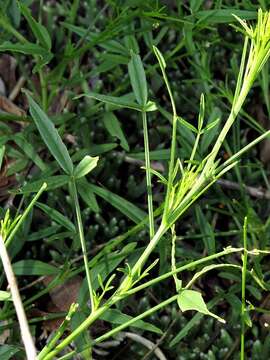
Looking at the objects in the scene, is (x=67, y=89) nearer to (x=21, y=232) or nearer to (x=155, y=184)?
(x=155, y=184)

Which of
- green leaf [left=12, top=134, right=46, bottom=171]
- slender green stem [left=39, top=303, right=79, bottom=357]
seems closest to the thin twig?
slender green stem [left=39, top=303, right=79, bottom=357]

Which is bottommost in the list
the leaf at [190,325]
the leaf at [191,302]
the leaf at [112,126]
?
the leaf at [190,325]

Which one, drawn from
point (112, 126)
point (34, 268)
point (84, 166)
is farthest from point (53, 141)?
point (112, 126)

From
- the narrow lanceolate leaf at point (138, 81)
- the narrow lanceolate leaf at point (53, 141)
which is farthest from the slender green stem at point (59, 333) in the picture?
the narrow lanceolate leaf at point (138, 81)

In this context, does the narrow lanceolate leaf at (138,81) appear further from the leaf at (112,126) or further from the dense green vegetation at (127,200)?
the leaf at (112,126)

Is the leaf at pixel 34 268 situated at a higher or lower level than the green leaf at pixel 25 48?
lower

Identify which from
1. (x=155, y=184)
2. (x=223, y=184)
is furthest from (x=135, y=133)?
(x=223, y=184)
